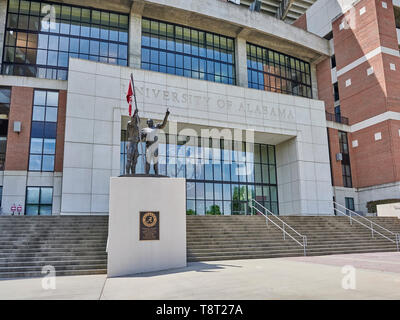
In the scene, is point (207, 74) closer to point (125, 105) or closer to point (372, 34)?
point (125, 105)

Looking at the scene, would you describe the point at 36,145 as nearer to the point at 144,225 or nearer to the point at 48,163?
the point at 48,163

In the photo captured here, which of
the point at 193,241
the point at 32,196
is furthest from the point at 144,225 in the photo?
the point at 32,196

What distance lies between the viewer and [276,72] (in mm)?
36031

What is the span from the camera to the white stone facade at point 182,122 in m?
22.7

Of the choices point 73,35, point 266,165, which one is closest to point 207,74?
point 266,165

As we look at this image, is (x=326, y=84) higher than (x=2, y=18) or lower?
lower

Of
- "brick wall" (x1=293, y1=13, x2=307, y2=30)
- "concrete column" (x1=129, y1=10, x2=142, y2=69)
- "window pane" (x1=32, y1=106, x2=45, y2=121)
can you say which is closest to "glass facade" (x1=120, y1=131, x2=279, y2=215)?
"window pane" (x1=32, y1=106, x2=45, y2=121)

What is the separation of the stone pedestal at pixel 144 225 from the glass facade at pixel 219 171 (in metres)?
14.0

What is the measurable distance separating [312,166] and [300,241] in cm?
1299

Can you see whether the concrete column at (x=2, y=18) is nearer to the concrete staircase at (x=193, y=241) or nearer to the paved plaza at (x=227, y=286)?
the concrete staircase at (x=193, y=241)

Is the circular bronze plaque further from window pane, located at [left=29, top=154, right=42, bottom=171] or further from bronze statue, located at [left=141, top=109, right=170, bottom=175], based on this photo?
window pane, located at [left=29, top=154, right=42, bottom=171]

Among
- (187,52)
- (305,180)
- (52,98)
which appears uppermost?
(187,52)

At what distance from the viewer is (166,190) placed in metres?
12.0

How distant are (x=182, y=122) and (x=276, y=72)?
14856 mm
